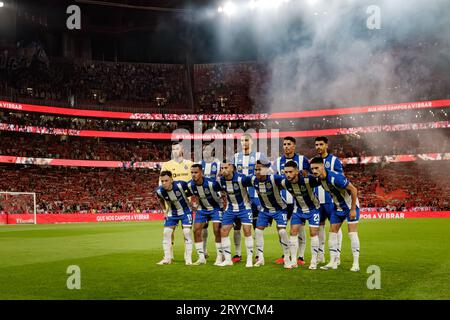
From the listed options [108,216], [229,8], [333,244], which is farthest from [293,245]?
[229,8]

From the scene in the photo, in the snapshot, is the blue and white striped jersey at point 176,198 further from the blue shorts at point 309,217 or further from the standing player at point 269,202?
the blue shorts at point 309,217

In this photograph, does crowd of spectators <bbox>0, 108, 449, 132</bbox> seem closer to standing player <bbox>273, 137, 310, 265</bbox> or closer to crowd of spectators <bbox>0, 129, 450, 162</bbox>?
crowd of spectators <bbox>0, 129, 450, 162</bbox>

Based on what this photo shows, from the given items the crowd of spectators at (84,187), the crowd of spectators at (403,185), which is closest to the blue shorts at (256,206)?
the crowd of spectators at (84,187)

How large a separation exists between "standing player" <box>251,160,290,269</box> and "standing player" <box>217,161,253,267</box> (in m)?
0.22

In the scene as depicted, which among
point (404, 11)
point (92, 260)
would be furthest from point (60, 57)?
A: point (92, 260)

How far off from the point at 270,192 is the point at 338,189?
1300 millimetres

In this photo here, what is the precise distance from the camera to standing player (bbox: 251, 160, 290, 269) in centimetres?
887

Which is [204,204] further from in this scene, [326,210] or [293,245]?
[326,210]

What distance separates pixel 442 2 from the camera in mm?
35719

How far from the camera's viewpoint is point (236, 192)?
929 centimetres

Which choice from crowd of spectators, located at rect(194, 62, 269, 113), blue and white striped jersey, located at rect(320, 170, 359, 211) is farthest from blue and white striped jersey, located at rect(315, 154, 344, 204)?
crowd of spectators, located at rect(194, 62, 269, 113)

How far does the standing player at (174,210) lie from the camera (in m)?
9.84
